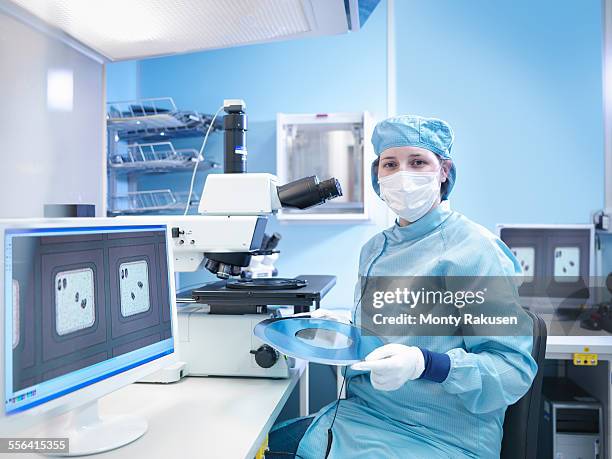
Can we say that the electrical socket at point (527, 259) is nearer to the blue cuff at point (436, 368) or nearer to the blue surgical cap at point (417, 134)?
the blue surgical cap at point (417, 134)

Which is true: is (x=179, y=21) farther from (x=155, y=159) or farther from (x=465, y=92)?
(x=465, y=92)

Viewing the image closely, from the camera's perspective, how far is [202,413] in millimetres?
1044

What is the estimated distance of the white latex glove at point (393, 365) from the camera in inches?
38.4

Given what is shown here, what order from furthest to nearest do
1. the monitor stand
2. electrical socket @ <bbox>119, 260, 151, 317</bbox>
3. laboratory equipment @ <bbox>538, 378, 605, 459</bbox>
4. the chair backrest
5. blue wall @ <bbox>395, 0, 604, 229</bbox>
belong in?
blue wall @ <bbox>395, 0, 604, 229</bbox> → laboratory equipment @ <bbox>538, 378, 605, 459</bbox> → the chair backrest → electrical socket @ <bbox>119, 260, 151, 317</bbox> → the monitor stand

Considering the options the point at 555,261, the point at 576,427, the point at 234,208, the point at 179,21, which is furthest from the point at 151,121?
the point at 576,427

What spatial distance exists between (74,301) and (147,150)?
1.91 m

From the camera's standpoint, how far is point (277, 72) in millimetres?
2607

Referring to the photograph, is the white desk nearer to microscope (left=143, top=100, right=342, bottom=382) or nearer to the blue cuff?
microscope (left=143, top=100, right=342, bottom=382)

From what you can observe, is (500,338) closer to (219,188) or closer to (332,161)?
(219,188)

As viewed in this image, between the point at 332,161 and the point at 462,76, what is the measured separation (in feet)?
2.51

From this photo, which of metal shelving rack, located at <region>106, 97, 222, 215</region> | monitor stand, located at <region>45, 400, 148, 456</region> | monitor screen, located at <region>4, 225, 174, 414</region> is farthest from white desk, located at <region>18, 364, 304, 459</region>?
metal shelving rack, located at <region>106, 97, 222, 215</region>

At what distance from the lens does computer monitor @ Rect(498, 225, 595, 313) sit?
212 cm

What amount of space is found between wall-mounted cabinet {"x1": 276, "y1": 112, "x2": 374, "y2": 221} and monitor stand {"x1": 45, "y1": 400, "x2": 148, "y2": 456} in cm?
159

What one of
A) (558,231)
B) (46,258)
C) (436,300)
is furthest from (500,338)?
(558,231)
